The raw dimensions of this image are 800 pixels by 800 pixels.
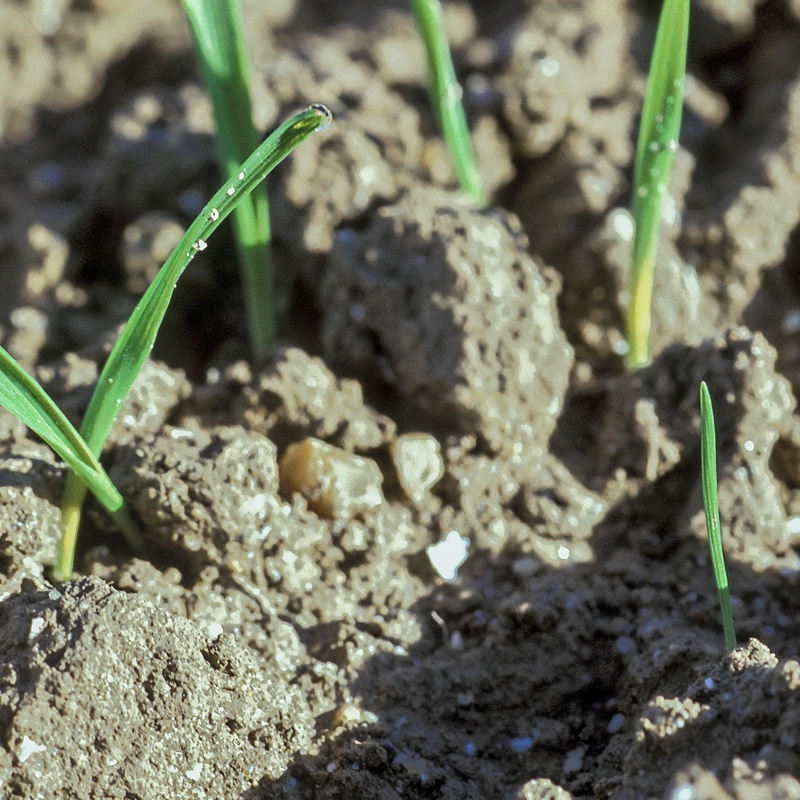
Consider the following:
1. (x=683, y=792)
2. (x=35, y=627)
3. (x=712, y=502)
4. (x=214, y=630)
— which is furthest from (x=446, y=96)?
(x=683, y=792)

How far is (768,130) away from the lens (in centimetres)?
210

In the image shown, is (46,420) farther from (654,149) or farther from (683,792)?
(654,149)

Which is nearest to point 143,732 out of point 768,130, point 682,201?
point 682,201

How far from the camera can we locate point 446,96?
180 centimetres

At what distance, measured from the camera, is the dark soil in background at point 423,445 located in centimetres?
121

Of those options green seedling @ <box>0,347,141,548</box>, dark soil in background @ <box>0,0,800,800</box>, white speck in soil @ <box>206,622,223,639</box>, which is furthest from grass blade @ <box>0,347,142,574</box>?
white speck in soil @ <box>206,622,223,639</box>

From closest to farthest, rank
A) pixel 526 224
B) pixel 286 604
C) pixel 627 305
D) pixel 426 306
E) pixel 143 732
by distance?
pixel 143 732 < pixel 286 604 < pixel 426 306 < pixel 627 305 < pixel 526 224

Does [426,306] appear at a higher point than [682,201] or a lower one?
lower

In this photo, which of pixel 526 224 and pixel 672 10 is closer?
pixel 672 10

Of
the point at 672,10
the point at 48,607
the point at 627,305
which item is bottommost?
the point at 48,607

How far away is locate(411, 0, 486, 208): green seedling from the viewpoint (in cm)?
174

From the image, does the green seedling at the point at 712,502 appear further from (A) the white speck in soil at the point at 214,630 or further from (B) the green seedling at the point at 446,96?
(B) the green seedling at the point at 446,96

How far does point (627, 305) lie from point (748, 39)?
93 centimetres

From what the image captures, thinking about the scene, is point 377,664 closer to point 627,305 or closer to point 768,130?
point 627,305
